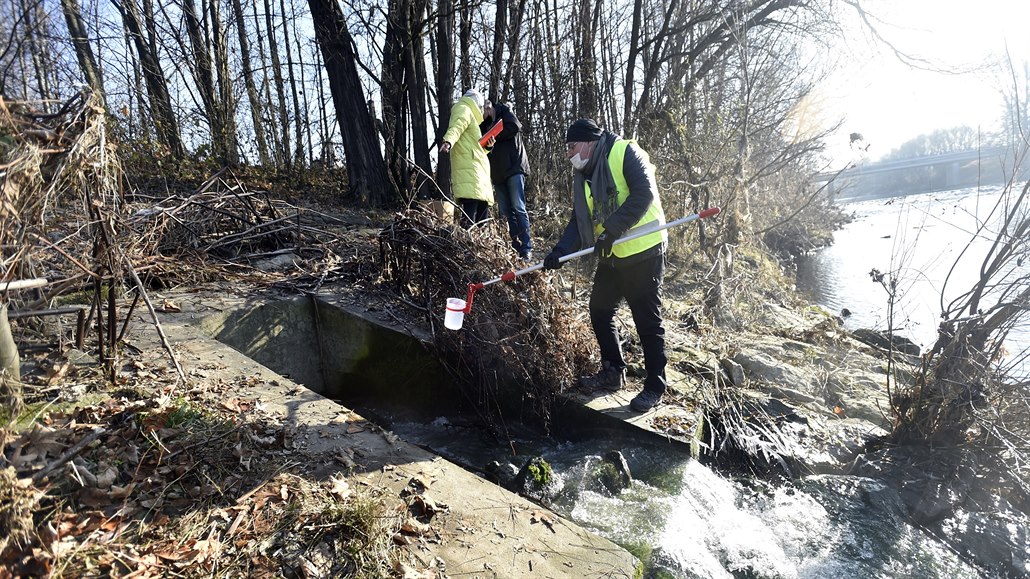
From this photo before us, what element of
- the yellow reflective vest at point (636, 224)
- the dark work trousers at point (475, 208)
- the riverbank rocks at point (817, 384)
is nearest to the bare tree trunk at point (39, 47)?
the dark work trousers at point (475, 208)

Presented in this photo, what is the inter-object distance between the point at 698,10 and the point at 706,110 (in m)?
1.70

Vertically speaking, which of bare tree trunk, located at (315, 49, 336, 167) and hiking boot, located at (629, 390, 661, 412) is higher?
bare tree trunk, located at (315, 49, 336, 167)

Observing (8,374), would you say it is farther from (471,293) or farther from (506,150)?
(506,150)

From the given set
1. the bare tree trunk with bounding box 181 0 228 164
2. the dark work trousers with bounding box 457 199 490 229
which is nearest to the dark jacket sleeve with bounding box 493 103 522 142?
the dark work trousers with bounding box 457 199 490 229

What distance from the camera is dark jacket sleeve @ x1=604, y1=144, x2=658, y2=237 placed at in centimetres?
370

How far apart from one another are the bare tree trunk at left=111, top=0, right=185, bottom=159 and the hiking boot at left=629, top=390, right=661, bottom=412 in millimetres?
9281

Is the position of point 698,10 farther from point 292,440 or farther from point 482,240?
point 292,440

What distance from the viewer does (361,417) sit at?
132 inches

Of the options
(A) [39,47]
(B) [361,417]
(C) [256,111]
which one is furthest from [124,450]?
(A) [39,47]

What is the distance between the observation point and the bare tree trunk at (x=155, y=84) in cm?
977

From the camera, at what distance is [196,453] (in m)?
2.55

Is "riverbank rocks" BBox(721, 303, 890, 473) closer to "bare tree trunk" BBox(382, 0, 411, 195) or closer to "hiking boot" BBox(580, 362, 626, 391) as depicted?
"hiking boot" BBox(580, 362, 626, 391)

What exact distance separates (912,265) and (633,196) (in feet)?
11.3

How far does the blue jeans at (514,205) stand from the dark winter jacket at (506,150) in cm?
9
